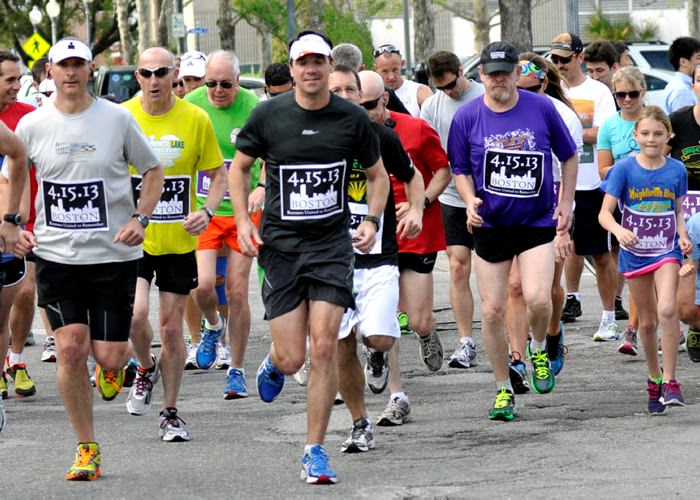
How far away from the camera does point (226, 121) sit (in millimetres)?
10734

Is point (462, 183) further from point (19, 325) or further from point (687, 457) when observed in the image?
point (19, 325)

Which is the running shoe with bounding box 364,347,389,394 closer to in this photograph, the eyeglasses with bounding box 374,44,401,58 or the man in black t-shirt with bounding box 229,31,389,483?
the man in black t-shirt with bounding box 229,31,389,483

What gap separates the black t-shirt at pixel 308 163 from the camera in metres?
7.44

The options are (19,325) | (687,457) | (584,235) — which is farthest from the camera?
(584,235)

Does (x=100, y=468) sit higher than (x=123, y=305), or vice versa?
(x=123, y=305)

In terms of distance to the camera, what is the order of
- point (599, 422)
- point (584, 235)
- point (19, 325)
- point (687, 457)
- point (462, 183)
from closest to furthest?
point (687, 457) → point (599, 422) → point (462, 183) → point (19, 325) → point (584, 235)

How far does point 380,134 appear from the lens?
335 inches

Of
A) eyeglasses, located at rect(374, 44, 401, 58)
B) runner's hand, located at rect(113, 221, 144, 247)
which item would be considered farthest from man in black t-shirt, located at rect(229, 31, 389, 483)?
eyeglasses, located at rect(374, 44, 401, 58)

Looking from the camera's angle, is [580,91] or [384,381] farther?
[580,91]

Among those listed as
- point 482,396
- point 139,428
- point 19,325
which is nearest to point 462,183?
point 482,396

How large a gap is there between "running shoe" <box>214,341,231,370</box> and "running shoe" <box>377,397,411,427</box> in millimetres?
2672

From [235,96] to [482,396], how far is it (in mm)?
2742

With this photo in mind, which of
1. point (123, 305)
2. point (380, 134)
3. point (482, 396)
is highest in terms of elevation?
point (380, 134)

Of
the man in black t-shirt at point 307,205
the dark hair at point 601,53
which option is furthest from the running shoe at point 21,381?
the dark hair at point 601,53
